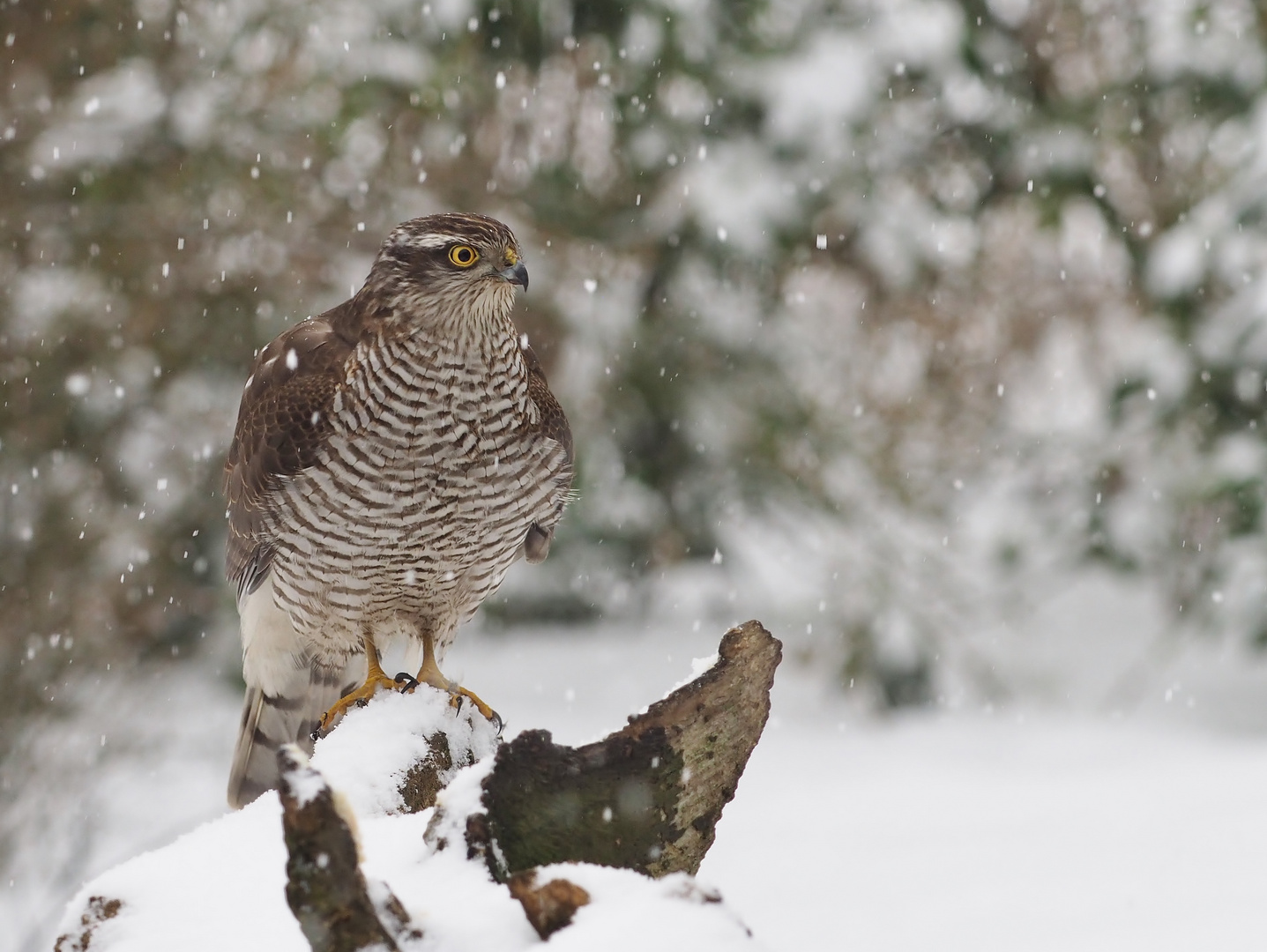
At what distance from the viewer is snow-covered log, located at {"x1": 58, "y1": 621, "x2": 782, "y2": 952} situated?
4.85 ft

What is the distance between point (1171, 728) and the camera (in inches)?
279

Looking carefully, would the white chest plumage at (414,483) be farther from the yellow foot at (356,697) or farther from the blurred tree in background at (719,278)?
the blurred tree in background at (719,278)

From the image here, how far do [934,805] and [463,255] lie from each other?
4.10 meters

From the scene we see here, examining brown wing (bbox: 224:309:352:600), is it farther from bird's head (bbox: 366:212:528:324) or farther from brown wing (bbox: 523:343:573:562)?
brown wing (bbox: 523:343:573:562)

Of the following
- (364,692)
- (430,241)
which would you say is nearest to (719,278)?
(430,241)

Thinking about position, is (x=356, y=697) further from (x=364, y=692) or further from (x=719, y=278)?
(x=719, y=278)

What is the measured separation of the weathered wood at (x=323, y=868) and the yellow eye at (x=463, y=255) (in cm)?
200

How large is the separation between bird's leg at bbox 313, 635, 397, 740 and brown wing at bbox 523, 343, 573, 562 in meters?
0.53

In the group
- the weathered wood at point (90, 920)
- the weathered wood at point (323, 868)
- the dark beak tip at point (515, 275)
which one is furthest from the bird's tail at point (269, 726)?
the weathered wood at point (323, 868)

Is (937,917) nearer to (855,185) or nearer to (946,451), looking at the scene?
(946,451)

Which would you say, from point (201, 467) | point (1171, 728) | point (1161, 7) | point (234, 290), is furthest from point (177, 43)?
point (1171, 728)

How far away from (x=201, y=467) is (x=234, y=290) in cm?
90

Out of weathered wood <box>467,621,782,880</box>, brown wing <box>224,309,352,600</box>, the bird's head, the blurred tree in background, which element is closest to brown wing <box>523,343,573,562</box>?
the bird's head

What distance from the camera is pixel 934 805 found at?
6445mm
